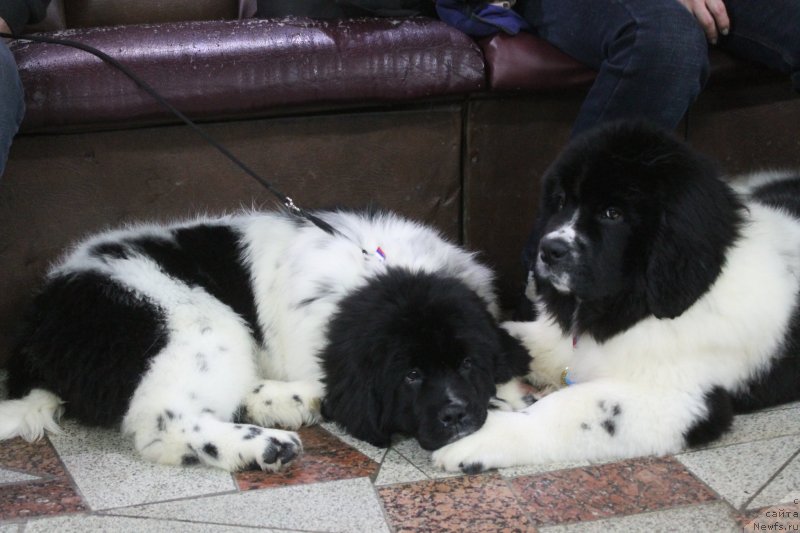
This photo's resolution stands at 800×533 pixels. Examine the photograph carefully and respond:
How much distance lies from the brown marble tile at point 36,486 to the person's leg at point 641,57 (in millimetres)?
2026

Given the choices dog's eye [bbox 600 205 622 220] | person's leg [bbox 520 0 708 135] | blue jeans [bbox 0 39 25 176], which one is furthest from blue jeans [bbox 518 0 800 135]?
blue jeans [bbox 0 39 25 176]

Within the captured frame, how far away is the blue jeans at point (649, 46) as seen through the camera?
120 inches

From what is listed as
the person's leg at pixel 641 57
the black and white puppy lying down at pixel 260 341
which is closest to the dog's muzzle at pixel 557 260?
the black and white puppy lying down at pixel 260 341

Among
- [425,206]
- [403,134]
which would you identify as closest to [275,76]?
[403,134]

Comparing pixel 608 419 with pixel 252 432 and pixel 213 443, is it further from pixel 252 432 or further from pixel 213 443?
pixel 213 443

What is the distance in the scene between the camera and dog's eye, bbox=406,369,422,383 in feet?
Answer: 8.15

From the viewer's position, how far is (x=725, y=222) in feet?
8.22

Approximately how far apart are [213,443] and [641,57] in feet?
6.02

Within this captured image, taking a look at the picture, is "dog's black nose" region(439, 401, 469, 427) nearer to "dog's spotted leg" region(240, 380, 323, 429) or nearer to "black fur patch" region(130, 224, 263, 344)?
"dog's spotted leg" region(240, 380, 323, 429)

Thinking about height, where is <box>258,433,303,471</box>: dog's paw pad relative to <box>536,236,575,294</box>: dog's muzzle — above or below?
below

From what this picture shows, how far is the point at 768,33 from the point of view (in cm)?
331

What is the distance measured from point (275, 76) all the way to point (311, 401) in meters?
1.20

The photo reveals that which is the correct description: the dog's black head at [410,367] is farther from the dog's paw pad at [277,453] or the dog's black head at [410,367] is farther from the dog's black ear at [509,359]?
the dog's paw pad at [277,453]

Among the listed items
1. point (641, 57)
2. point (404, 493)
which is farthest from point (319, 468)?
point (641, 57)
